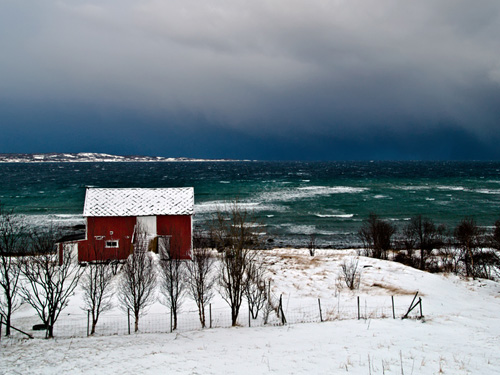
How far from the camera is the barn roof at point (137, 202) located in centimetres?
2934

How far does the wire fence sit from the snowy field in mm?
109

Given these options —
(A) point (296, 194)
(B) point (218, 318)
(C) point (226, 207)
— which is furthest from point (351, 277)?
(A) point (296, 194)

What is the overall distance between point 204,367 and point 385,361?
6152 millimetres

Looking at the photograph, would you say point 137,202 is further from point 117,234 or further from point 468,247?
point 468,247

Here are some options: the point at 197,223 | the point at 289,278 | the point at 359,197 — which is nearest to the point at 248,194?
the point at 359,197

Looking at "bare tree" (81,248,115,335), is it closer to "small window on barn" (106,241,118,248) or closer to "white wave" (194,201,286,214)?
"small window on barn" (106,241,118,248)

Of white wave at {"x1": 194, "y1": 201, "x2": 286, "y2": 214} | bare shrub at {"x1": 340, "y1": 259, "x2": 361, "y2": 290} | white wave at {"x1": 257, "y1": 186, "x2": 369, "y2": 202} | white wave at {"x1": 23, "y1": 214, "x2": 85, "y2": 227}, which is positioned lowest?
bare shrub at {"x1": 340, "y1": 259, "x2": 361, "y2": 290}

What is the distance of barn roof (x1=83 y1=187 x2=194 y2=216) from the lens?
29.3m

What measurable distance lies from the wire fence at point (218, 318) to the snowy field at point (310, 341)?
0.36 ft

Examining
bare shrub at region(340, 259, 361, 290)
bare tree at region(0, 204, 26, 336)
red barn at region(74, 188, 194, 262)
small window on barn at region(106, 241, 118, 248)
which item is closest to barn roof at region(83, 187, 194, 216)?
red barn at region(74, 188, 194, 262)

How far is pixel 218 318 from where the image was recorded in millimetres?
19969

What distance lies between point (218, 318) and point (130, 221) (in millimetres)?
13181

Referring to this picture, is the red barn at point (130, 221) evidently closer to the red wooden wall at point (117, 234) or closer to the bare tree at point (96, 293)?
the red wooden wall at point (117, 234)

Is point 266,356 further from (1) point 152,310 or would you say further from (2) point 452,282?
(2) point 452,282
